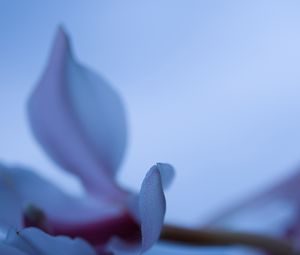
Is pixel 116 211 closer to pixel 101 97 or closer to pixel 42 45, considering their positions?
pixel 101 97

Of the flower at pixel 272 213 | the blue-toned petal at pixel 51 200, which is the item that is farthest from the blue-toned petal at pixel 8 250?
the flower at pixel 272 213

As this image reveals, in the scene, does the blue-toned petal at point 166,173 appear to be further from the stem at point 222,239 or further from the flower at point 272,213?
the flower at point 272,213

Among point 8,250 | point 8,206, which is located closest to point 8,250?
point 8,250

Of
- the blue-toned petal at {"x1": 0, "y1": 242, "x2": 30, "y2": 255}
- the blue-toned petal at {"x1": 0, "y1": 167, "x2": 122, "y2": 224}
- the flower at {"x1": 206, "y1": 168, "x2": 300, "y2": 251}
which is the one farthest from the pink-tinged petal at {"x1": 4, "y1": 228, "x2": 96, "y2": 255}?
the flower at {"x1": 206, "y1": 168, "x2": 300, "y2": 251}

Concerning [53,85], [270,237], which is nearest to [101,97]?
[53,85]

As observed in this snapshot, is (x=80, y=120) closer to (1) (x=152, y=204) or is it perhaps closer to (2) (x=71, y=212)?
(2) (x=71, y=212)

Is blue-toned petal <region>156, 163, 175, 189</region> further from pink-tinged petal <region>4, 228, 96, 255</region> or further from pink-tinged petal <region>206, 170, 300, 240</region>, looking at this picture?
pink-tinged petal <region>206, 170, 300, 240</region>
